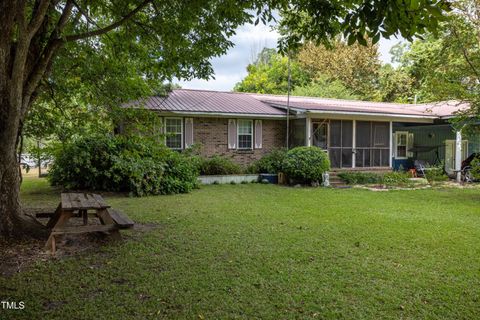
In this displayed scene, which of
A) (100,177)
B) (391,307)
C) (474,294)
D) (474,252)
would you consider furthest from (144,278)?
(100,177)

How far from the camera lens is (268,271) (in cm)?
430

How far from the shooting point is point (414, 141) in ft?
66.2

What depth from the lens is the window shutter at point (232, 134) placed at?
51.8 ft

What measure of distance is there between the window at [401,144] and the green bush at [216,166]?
9911 millimetres

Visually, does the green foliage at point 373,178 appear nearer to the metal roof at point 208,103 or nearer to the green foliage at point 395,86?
the metal roof at point 208,103

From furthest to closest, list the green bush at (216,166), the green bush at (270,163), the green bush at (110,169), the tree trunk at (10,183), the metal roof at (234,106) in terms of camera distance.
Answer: the green bush at (270,163), the metal roof at (234,106), the green bush at (216,166), the green bush at (110,169), the tree trunk at (10,183)

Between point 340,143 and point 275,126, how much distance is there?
9.84 ft

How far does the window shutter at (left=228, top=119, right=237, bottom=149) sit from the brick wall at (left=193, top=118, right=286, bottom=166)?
0.13 metres

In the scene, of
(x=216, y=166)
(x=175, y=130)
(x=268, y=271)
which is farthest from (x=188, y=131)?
(x=268, y=271)

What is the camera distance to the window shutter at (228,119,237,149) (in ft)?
51.8

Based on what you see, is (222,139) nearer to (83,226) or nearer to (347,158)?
(347,158)

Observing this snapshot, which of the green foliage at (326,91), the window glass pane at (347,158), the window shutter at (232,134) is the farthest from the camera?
the green foliage at (326,91)

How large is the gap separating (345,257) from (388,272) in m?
0.65

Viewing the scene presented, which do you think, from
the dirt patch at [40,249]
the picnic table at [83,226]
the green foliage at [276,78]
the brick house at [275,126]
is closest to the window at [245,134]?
the brick house at [275,126]
